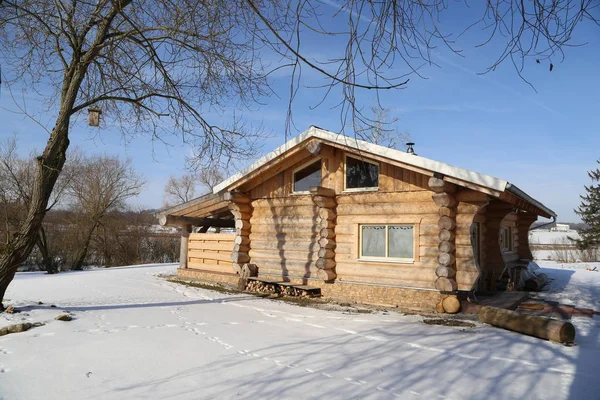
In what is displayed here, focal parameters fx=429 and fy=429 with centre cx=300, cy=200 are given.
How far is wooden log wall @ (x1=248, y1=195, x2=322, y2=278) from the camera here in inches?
479

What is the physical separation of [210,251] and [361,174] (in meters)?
6.76

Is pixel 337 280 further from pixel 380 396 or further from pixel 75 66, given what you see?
pixel 75 66

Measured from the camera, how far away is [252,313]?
9672 millimetres

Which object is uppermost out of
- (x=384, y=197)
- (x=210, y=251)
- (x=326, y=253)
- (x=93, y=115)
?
(x=93, y=115)

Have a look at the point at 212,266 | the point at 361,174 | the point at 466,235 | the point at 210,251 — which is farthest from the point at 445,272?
the point at 210,251

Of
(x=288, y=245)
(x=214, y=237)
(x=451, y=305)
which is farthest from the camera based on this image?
(x=214, y=237)

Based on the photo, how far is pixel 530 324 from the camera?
740 centimetres

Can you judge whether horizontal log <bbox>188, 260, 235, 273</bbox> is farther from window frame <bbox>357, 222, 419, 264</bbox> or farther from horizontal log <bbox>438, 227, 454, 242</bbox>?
horizontal log <bbox>438, 227, 454, 242</bbox>

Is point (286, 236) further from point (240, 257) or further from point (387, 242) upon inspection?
point (387, 242)

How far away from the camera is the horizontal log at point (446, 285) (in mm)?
9469

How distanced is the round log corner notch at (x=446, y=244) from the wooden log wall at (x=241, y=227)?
6.19 m

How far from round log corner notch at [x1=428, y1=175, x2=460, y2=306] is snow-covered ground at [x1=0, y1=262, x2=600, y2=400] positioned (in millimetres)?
1027

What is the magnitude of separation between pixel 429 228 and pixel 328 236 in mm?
2732

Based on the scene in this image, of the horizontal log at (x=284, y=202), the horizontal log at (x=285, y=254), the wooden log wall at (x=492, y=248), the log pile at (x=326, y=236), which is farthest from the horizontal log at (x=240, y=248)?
the wooden log wall at (x=492, y=248)
